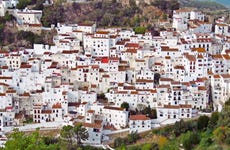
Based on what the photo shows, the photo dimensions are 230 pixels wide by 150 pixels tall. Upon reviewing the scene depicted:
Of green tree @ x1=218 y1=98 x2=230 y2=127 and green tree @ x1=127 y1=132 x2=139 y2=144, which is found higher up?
green tree @ x1=218 y1=98 x2=230 y2=127

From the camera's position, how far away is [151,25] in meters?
38.2

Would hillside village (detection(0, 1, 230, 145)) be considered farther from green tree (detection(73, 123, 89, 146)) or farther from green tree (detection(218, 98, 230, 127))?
green tree (detection(218, 98, 230, 127))

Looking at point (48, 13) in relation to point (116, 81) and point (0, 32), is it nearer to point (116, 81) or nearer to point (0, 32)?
point (0, 32)

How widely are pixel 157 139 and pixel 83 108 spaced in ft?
14.2

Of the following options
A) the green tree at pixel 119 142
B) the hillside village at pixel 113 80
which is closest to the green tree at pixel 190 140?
the hillside village at pixel 113 80

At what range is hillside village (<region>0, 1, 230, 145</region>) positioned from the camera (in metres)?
27.2

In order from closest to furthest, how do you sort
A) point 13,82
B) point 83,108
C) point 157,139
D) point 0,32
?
point 157,139
point 83,108
point 13,82
point 0,32

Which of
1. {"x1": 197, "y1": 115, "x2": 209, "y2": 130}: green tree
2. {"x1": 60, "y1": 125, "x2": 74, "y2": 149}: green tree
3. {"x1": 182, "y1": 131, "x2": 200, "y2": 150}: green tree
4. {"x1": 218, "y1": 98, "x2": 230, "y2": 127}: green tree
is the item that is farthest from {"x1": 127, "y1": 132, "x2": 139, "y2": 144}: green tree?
{"x1": 218, "y1": 98, "x2": 230, "y2": 127}: green tree

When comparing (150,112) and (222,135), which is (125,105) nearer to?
(150,112)

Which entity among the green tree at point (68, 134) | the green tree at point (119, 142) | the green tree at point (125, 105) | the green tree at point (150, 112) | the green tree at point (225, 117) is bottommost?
the green tree at point (119, 142)

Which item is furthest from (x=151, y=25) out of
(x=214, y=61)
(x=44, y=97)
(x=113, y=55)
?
(x=44, y=97)

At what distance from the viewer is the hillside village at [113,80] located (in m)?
27.2

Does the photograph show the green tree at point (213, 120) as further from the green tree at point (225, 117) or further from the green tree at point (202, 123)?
the green tree at point (225, 117)

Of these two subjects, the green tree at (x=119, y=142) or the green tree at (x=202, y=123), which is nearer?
the green tree at (x=119, y=142)
